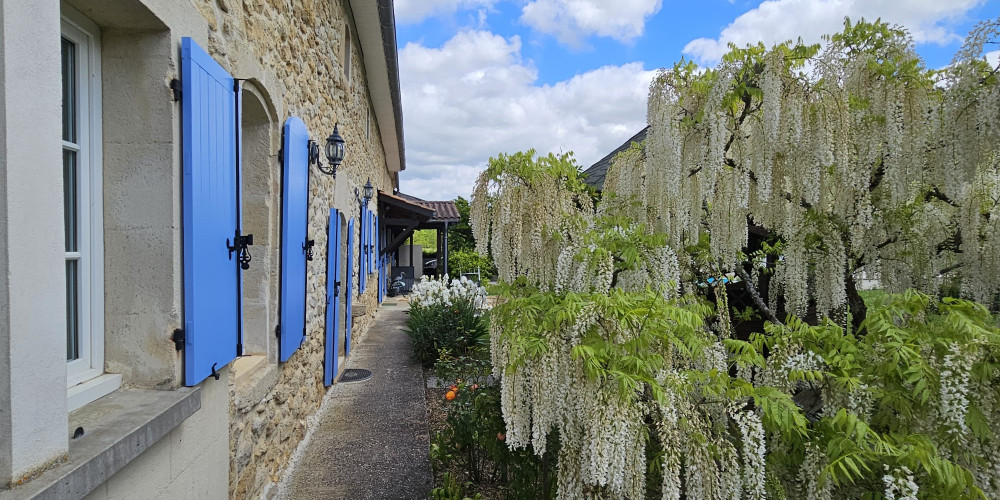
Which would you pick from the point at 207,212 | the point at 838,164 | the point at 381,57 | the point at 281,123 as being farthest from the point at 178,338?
the point at 381,57

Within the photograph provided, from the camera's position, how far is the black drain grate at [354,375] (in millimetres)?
5785

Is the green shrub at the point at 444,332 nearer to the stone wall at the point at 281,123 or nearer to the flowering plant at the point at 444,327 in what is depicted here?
the flowering plant at the point at 444,327

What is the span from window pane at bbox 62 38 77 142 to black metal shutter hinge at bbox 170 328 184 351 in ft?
2.32

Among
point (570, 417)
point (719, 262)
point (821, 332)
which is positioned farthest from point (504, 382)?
point (719, 262)

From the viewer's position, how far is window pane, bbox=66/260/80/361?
1666 mm

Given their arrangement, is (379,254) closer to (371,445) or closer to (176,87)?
(371,445)

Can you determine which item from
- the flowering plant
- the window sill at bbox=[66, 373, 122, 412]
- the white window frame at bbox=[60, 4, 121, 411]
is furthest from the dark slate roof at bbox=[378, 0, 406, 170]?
the window sill at bbox=[66, 373, 122, 412]

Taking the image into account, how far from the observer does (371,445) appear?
12.9 ft

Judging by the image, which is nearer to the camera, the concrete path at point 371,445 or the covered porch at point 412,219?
the concrete path at point 371,445

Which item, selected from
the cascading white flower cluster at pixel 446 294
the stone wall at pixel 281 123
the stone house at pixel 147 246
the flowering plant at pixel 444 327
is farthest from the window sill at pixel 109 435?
the cascading white flower cluster at pixel 446 294

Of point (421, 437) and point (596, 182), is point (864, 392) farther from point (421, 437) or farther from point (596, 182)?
point (596, 182)

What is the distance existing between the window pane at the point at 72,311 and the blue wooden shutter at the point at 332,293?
321 centimetres

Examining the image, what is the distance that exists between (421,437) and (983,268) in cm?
380

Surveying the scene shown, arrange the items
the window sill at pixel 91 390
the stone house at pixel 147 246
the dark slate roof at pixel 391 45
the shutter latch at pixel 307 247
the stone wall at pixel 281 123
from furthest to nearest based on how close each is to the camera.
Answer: the dark slate roof at pixel 391 45 → the shutter latch at pixel 307 247 → the stone wall at pixel 281 123 → the window sill at pixel 91 390 → the stone house at pixel 147 246
